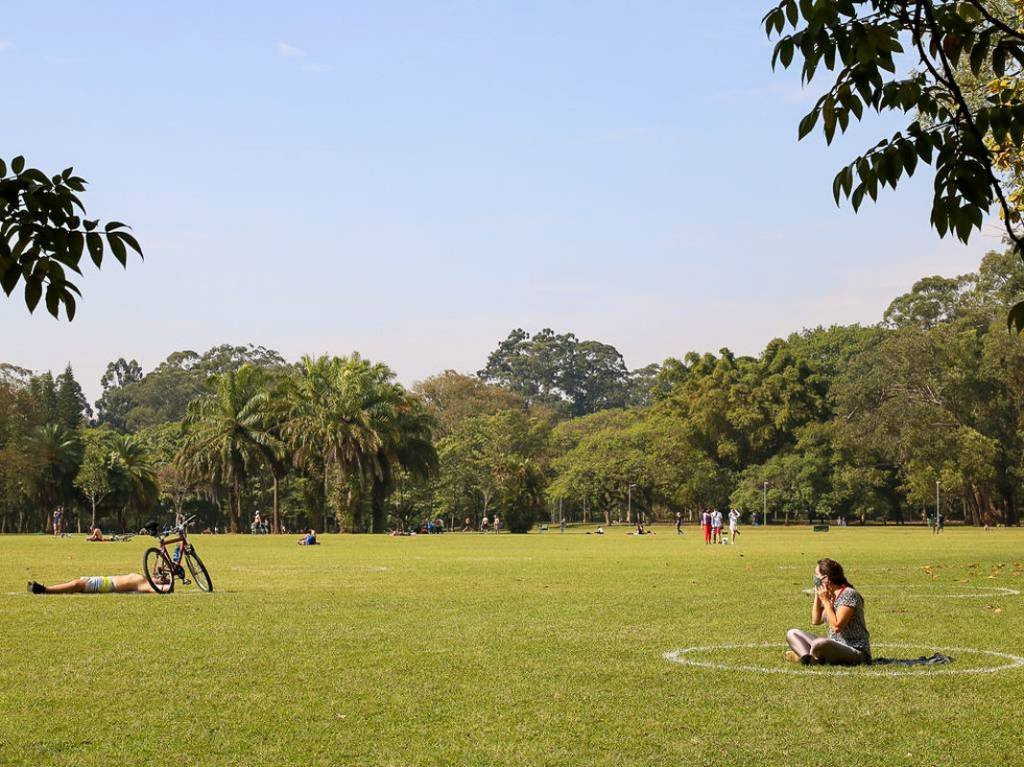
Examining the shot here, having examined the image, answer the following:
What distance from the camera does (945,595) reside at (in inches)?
822

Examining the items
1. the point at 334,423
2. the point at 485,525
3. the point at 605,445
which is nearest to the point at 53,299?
the point at 334,423

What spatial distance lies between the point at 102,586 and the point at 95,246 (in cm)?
1766

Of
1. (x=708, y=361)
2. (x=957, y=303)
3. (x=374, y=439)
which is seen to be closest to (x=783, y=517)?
(x=708, y=361)

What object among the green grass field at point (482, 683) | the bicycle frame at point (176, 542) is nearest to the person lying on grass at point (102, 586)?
the bicycle frame at point (176, 542)

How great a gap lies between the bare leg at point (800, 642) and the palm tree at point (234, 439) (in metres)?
76.9

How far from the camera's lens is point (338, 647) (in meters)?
13.5

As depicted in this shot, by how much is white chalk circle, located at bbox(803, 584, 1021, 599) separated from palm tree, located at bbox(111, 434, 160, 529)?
74700 mm

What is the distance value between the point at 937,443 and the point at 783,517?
24683mm

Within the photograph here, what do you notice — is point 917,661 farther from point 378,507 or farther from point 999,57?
point 378,507

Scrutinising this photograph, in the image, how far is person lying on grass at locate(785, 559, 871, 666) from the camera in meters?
12.0

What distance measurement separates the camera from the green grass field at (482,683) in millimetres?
8328

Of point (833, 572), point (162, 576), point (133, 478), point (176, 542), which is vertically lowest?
point (162, 576)

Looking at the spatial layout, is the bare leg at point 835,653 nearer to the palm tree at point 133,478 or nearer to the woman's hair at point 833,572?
the woman's hair at point 833,572

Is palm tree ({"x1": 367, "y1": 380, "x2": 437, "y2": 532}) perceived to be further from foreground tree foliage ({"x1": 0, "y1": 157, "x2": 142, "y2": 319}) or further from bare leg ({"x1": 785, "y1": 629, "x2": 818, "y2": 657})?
foreground tree foliage ({"x1": 0, "y1": 157, "x2": 142, "y2": 319})
